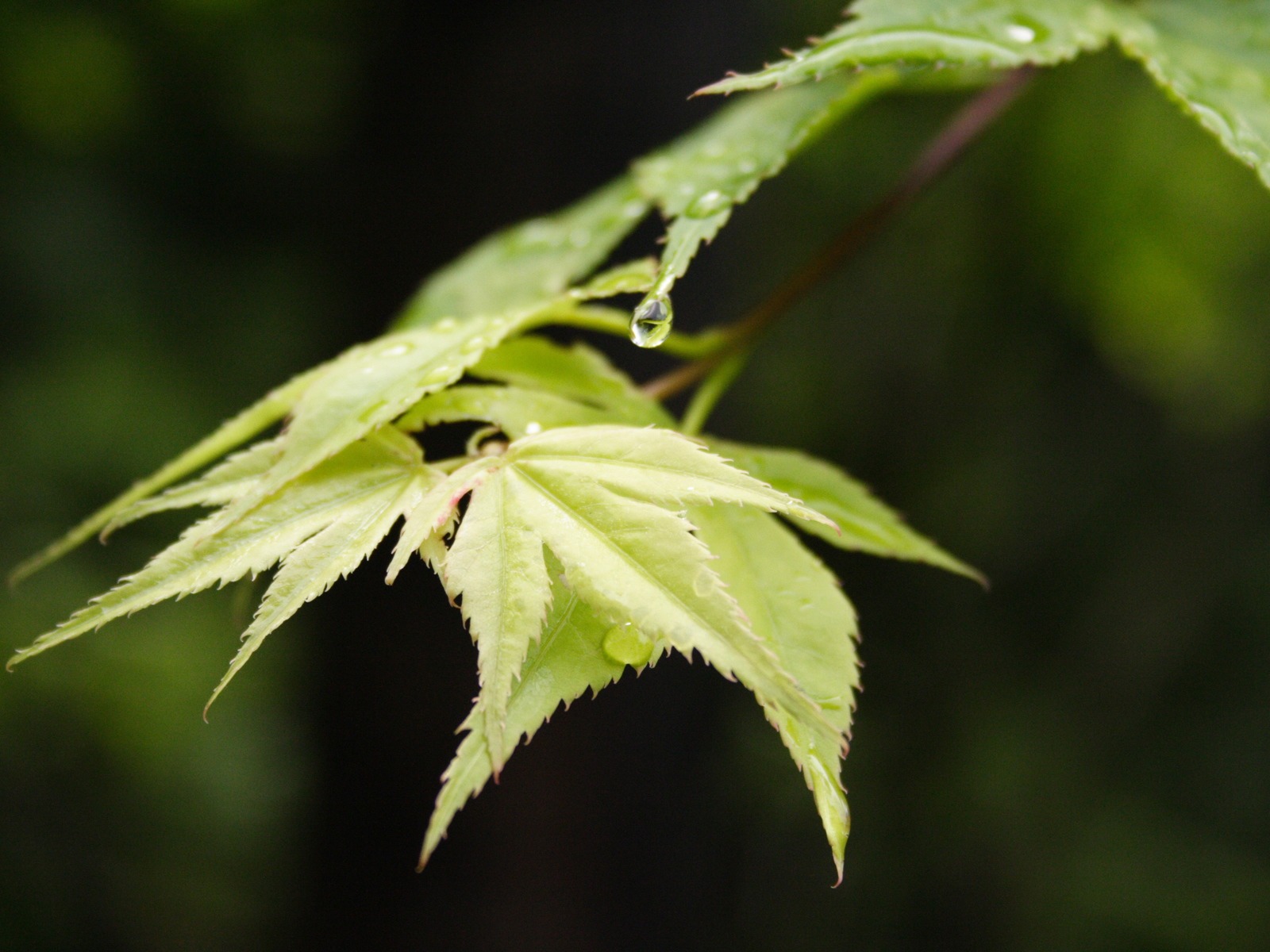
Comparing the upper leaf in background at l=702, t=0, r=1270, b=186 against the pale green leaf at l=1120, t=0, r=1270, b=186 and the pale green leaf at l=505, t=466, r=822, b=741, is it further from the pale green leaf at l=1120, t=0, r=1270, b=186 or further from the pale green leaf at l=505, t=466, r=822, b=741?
the pale green leaf at l=505, t=466, r=822, b=741

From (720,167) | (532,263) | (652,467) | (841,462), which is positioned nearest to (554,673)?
Answer: (652,467)

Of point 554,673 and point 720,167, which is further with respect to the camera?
point 720,167

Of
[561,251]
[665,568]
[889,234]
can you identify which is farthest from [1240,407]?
[665,568]

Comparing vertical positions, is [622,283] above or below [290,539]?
above

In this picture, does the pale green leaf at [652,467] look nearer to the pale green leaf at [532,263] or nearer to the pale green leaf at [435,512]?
the pale green leaf at [435,512]

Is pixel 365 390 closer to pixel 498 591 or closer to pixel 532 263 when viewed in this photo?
pixel 498 591

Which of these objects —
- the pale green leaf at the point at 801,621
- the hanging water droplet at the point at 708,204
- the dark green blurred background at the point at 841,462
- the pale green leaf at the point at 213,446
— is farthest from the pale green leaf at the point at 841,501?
the dark green blurred background at the point at 841,462

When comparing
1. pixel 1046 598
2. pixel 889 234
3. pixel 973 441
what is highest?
pixel 889 234

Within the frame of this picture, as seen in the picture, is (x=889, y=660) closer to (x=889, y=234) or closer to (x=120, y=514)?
(x=889, y=234)
